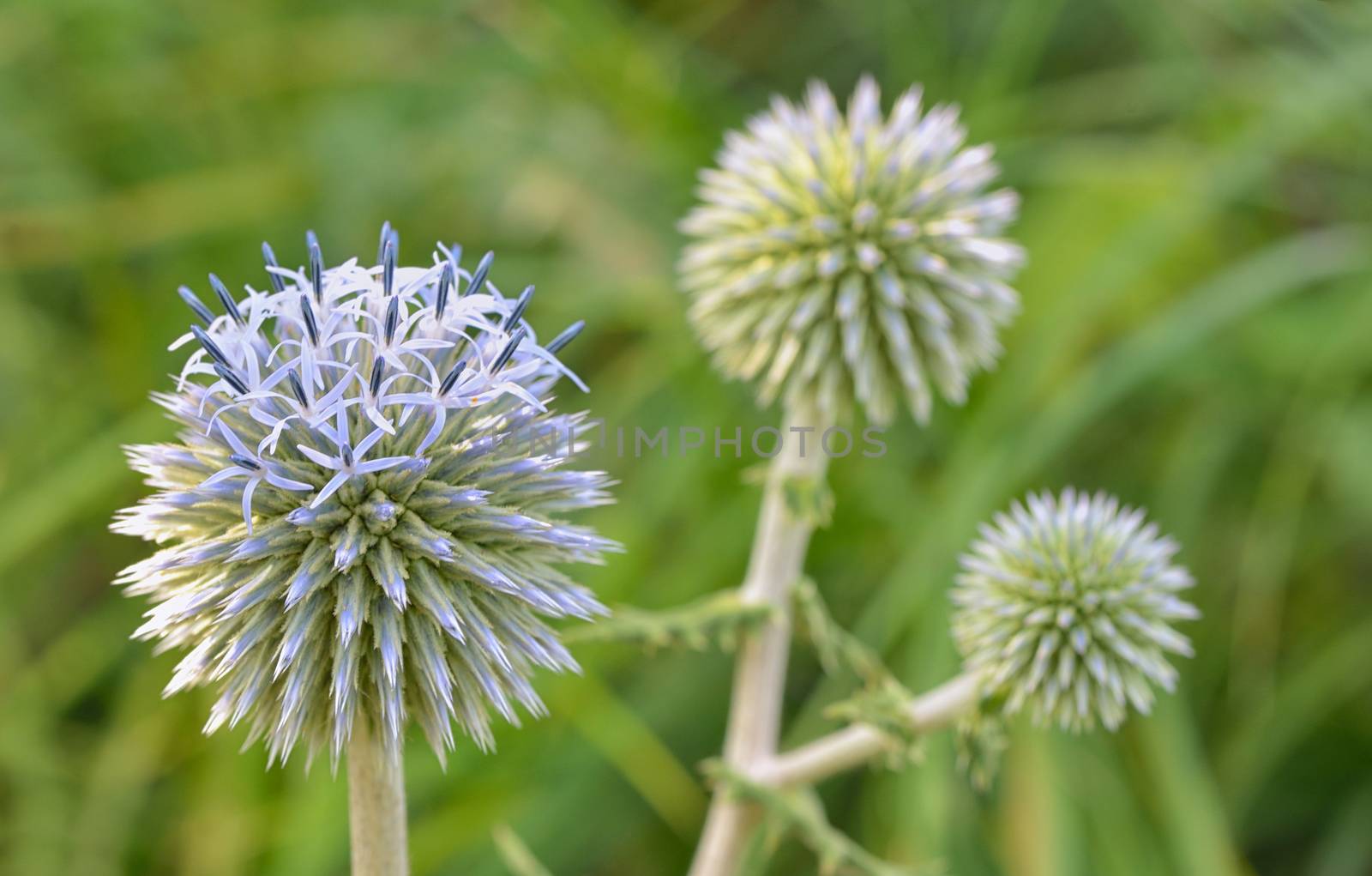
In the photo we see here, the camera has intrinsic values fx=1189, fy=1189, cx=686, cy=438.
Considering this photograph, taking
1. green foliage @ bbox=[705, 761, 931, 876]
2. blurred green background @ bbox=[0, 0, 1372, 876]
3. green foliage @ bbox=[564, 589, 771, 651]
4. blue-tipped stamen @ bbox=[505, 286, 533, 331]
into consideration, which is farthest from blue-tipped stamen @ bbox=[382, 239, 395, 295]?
blurred green background @ bbox=[0, 0, 1372, 876]

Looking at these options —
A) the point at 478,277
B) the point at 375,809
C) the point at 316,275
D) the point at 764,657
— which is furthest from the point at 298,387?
the point at 764,657

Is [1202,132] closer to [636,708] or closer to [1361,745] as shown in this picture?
[1361,745]

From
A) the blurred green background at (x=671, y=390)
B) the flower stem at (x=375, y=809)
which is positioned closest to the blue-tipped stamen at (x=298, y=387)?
the flower stem at (x=375, y=809)

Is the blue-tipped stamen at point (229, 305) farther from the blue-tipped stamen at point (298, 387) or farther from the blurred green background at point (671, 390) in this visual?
the blurred green background at point (671, 390)

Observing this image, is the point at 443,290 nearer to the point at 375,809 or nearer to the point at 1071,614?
the point at 375,809

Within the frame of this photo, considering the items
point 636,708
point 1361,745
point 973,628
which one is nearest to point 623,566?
point 636,708

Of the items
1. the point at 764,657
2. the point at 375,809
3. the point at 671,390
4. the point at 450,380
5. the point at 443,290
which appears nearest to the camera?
the point at 375,809
